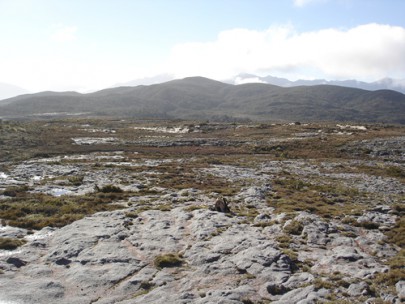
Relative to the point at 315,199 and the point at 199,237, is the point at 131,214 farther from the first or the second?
the point at 315,199

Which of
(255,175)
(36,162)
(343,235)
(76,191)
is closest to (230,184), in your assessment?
(255,175)

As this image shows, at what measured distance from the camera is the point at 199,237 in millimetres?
23094

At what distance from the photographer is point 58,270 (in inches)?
753

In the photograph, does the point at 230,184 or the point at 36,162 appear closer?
the point at 230,184

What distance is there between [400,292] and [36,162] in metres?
55.1

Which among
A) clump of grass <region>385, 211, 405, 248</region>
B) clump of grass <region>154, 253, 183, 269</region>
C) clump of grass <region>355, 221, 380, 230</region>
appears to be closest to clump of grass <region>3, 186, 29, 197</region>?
clump of grass <region>154, 253, 183, 269</region>

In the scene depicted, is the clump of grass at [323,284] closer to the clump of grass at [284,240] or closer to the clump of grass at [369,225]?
the clump of grass at [284,240]

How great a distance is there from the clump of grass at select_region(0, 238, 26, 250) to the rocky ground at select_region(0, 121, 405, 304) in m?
0.06

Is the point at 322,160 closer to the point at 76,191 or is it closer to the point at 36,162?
the point at 76,191

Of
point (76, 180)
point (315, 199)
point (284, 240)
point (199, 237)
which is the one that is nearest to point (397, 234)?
point (284, 240)

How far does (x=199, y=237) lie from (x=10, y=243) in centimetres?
1149

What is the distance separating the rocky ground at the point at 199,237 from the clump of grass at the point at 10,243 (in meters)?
0.06

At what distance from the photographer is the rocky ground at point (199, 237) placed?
16406 millimetres

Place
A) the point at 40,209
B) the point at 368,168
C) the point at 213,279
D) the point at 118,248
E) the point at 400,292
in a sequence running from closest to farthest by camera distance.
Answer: the point at 400,292
the point at 213,279
the point at 118,248
the point at 40,209
the point at 368,168
